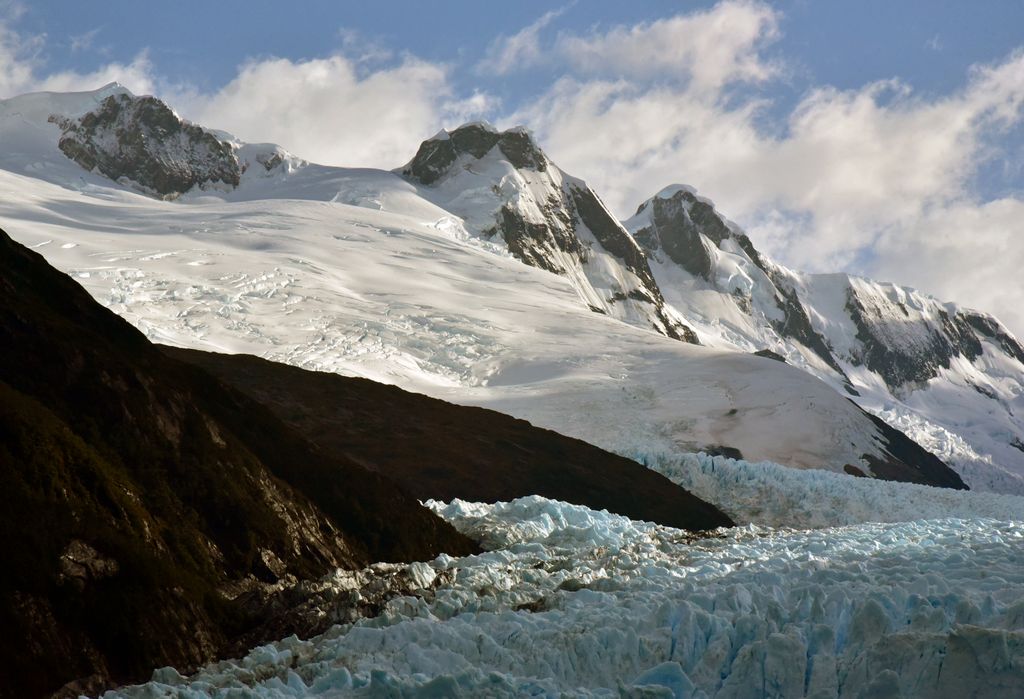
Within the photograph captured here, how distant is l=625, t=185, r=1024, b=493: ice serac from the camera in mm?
162375

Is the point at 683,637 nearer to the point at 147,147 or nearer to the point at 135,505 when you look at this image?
the point at 135,505


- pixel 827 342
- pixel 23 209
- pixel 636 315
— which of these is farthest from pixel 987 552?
pixel 827 342

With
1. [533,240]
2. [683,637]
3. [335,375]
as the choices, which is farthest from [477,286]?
[683,637]

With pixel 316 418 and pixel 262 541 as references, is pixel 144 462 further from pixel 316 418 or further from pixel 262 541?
pixel 316 418

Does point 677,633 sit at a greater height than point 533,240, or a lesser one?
lesser

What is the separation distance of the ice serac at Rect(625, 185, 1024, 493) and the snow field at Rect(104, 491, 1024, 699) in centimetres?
12606

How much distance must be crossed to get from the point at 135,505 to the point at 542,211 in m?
A: 114

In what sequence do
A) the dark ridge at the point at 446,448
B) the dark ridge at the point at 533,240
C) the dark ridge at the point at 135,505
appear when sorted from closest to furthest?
the dark ridge at the point at 135,505, the dark ridge at the point at 446,448, the dark ridge at the point at 533,240

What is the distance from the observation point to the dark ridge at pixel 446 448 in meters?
35.2

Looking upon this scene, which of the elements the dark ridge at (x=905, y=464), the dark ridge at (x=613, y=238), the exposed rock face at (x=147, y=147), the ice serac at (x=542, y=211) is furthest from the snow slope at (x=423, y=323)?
the dark ridge at (x=613, y=238)

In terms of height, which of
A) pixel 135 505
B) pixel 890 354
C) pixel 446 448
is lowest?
pixel 135 505

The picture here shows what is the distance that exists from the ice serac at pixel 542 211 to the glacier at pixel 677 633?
321ft

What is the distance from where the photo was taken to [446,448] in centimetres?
3756

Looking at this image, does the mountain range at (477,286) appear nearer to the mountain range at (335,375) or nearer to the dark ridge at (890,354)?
the mountain range at (335,375)
